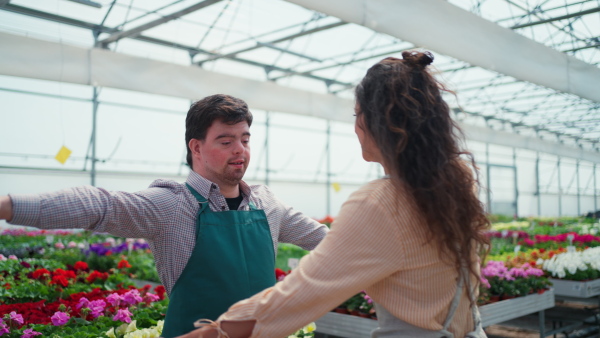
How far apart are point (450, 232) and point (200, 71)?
619 cm

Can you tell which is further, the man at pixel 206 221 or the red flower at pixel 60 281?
the red flower at pixel 60 281

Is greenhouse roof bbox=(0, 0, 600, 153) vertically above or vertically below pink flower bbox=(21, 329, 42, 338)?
above

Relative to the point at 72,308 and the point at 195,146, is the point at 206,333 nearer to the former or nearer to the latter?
the point at 195,146

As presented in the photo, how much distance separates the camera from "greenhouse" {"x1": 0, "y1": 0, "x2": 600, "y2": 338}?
11.0ft

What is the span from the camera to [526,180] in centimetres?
2000

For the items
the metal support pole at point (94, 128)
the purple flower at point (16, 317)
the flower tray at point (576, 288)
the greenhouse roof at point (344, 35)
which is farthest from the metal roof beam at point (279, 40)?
the purple flower at point (16, 317)

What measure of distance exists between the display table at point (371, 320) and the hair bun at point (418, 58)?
7.49ft

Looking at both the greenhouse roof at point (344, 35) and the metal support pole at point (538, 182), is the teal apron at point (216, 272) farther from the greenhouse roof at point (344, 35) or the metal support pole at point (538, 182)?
the metal support pole at point (538, 182)

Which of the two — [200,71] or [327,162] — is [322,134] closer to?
[327,162]

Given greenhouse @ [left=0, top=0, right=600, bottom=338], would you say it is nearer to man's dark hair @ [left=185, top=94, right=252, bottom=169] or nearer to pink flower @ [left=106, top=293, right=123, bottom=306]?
pink flower @ [left=106, top=293, right=123, bottom=306]

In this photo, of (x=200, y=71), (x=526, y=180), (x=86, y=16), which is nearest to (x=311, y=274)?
(x=200, y=71)

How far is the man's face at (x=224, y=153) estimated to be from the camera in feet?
5.02

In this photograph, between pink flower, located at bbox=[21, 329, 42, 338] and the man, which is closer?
the man

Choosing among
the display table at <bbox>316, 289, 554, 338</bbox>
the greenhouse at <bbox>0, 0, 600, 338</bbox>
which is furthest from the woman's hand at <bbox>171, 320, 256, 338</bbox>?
the display table at <bbox>316, 289, 554, 338</bbox>
